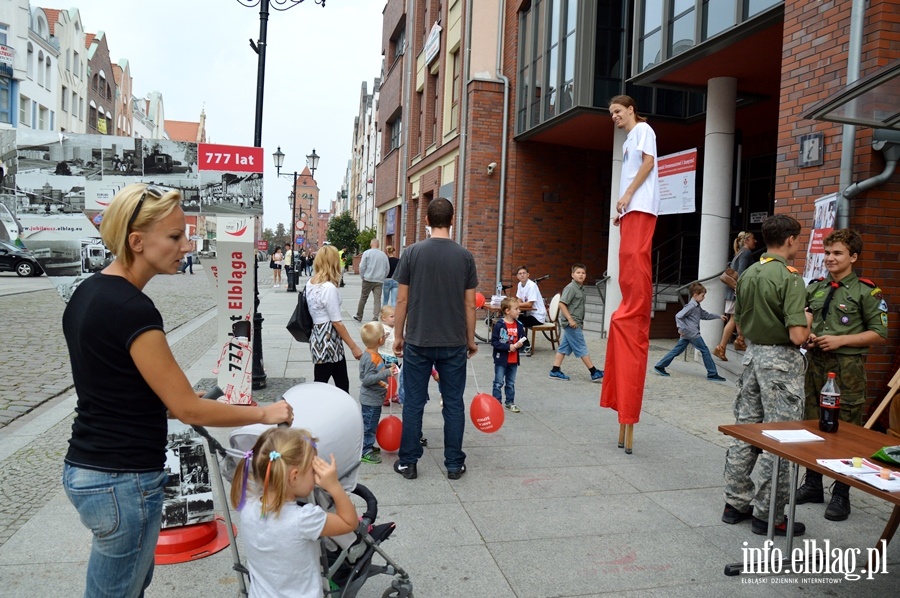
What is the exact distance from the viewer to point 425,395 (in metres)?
5.17

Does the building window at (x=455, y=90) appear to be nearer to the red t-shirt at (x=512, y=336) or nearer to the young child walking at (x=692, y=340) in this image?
the young child walking at (x=692, y=340)

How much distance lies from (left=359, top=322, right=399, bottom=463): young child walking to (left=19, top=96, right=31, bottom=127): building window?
5031 centimetres

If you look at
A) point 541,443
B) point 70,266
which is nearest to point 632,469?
point 541,443

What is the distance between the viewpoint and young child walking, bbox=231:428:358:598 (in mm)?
2365

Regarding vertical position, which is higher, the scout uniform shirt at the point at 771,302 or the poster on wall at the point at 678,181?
the poster on wall at the point at 678,181

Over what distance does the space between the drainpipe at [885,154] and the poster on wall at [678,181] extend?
5.27 metres

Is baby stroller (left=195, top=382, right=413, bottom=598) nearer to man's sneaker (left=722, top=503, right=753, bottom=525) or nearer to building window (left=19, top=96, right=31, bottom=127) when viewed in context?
man's sneaker (left=722, top=503, right=753, bottom=525)

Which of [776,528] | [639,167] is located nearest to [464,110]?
[639,167]

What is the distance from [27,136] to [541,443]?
15.2 ft

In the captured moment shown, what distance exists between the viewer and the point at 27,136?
386 cm

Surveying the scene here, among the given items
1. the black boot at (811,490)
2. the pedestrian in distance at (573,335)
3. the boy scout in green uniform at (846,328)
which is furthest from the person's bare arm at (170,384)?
the pedestrian in distance at (573,335)

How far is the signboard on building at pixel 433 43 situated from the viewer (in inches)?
832

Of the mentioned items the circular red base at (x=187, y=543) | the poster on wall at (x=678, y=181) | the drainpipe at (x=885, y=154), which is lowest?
the circular red base at (x=187, y=543)

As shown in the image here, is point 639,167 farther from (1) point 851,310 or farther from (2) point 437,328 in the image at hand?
(2) point 437,328
